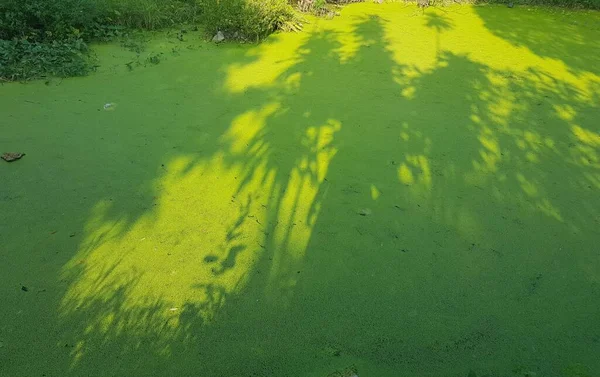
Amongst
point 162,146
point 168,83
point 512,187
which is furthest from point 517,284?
point 168,83

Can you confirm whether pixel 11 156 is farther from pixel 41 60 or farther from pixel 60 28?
pixel 60 28

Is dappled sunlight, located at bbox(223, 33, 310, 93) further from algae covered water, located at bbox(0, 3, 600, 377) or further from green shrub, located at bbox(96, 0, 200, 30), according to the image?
green shrub, located at bbox(96, 0, 200, 30)

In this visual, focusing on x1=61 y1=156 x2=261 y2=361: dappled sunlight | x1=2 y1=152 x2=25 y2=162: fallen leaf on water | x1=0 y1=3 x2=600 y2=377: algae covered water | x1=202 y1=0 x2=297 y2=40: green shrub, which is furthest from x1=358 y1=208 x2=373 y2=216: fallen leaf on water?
x1=202 y1=0 x2=297 y2=40: green shrub

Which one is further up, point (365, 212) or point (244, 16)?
point (244, 16)

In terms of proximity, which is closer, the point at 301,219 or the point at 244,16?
the point at 301,219

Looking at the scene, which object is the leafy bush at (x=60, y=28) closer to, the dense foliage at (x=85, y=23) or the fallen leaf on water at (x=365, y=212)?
the dense foliage at (x=85, y=23)

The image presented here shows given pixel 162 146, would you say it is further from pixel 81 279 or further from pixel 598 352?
pixel 598 352

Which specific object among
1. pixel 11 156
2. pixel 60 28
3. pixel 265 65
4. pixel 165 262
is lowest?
pixel 165 262

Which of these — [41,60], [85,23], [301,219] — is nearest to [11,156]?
[41,60]
